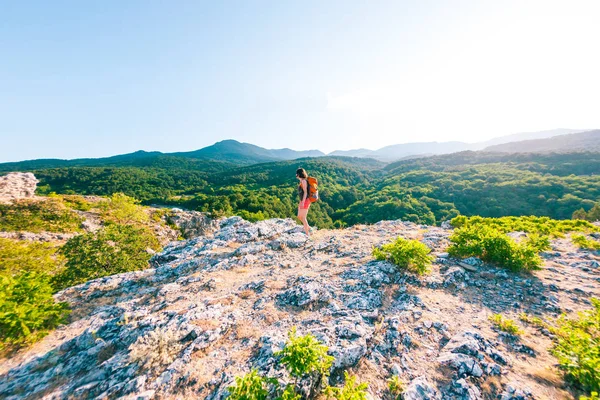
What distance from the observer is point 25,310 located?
19.5ft

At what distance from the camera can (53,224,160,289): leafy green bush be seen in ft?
34.2

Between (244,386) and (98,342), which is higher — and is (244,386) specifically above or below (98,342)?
above

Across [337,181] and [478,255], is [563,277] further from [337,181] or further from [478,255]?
[337,181]

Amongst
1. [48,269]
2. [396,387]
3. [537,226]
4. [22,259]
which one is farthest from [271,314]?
[537,226]

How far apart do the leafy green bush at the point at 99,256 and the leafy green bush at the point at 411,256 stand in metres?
13.6

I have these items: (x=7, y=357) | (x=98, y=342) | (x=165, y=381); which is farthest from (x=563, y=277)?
(x=7, y=357)

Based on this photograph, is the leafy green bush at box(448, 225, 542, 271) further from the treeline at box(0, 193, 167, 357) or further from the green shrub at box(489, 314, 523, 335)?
the treeline at box(0, 193, 167, 357)

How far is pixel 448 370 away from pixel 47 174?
189592mm

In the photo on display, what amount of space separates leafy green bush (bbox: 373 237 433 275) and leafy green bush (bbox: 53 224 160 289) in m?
13.6

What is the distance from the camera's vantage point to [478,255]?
9086 mm

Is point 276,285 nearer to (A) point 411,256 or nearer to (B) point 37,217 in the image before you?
(A) point 411,256

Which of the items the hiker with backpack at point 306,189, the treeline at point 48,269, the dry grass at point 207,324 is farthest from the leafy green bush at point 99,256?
the hiker with backpack at point 306,189

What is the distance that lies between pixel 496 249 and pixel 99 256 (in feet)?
59.8

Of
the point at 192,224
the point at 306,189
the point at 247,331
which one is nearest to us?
the point at 247,331
